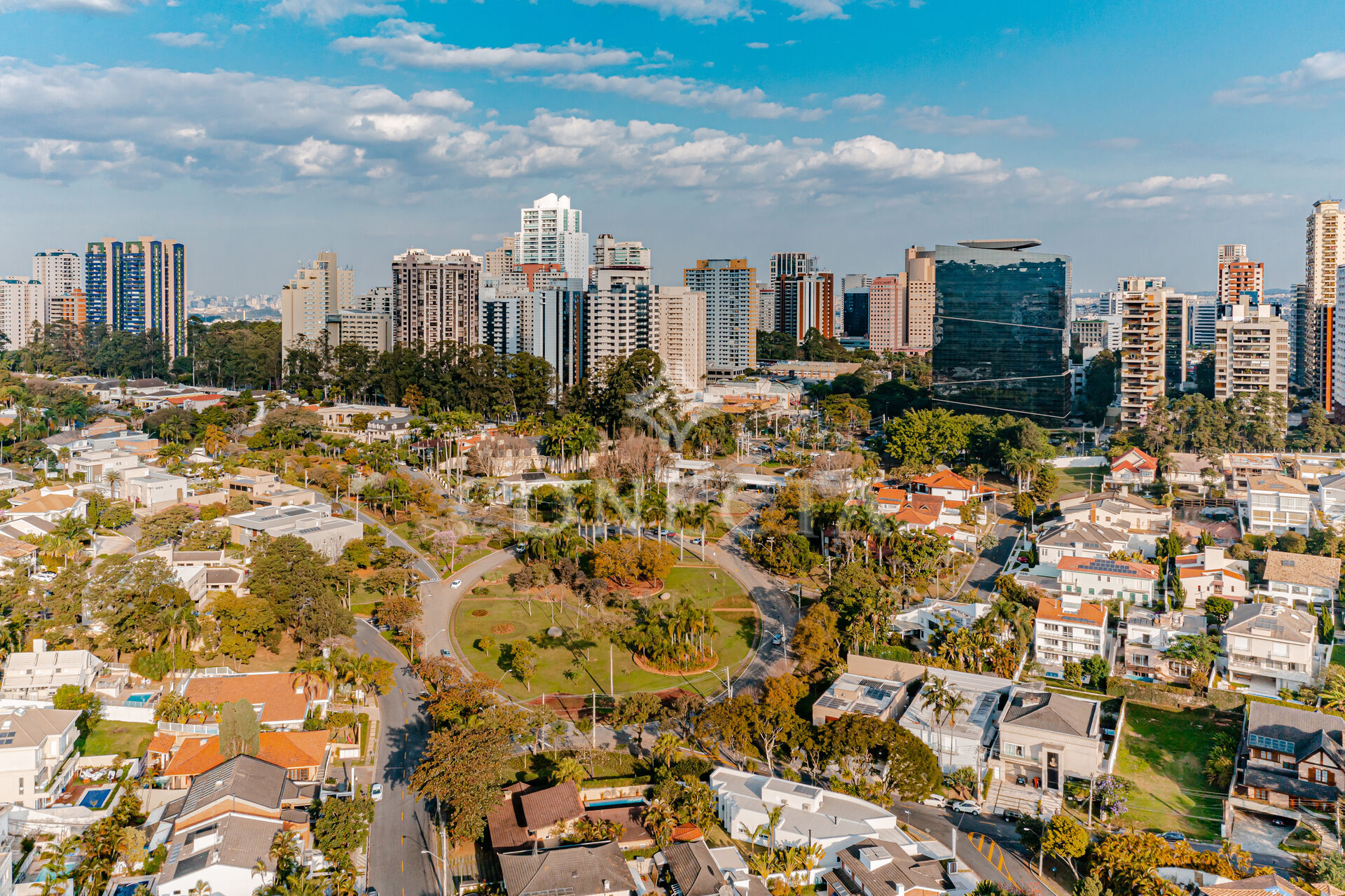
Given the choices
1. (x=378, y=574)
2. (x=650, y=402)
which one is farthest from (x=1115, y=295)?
(x=378, y=574)

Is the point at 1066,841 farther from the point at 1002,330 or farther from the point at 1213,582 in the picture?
the point at 1002,330

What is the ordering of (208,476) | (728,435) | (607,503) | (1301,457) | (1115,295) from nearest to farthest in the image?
1. (607,503)
2. (208,476)
3. (1301,457)
4. (728,435)
5. (1115,295)

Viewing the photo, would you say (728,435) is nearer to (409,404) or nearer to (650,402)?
(650,402)

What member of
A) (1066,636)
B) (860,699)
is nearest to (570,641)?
(860,699)

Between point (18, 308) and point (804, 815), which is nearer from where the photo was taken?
point (804, 815)

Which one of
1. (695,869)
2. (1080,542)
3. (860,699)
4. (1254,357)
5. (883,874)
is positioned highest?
(1254,357)

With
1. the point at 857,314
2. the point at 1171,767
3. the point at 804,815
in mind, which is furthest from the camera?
the point at 857,314

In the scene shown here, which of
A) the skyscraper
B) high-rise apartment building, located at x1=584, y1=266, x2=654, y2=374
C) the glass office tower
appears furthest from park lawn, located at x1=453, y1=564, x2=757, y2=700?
the skyscraper

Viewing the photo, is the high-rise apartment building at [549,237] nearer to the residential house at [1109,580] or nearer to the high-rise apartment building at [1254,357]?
the high-rise apartment building at [1254,357]
